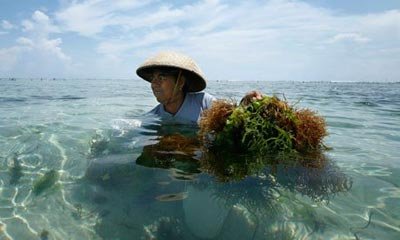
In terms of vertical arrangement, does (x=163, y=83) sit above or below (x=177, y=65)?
below

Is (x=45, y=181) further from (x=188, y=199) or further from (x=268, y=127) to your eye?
(x=268, y=127)

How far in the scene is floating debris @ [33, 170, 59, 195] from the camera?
13.6ft

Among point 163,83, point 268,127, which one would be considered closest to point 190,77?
point 163,83

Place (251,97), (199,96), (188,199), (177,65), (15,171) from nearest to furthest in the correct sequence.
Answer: (188,199), (251,97), (15,171), (177,65), (199,96)

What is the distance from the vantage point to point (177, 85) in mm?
5992

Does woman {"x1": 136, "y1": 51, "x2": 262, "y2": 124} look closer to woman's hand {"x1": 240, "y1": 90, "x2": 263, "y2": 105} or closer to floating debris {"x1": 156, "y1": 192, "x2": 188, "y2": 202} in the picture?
woman's hand {"x1": 240, "y1": 90, "x2": 263, "y2": 105}

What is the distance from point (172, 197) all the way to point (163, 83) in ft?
9.11

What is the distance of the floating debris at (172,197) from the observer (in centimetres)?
346

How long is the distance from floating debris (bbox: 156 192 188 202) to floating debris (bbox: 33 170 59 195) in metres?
1.52

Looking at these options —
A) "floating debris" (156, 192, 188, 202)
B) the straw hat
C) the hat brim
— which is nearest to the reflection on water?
"floating debris" (156, 192, 188, 202)

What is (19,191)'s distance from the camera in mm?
4137

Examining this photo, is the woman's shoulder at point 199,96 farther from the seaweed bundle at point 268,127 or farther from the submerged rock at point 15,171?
the submerged rock at point 15,171

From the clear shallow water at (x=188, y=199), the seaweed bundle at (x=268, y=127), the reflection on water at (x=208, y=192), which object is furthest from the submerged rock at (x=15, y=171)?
the seaweed bundle at (x=268, y=127)

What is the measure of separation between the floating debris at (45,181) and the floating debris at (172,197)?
4.98 feet
